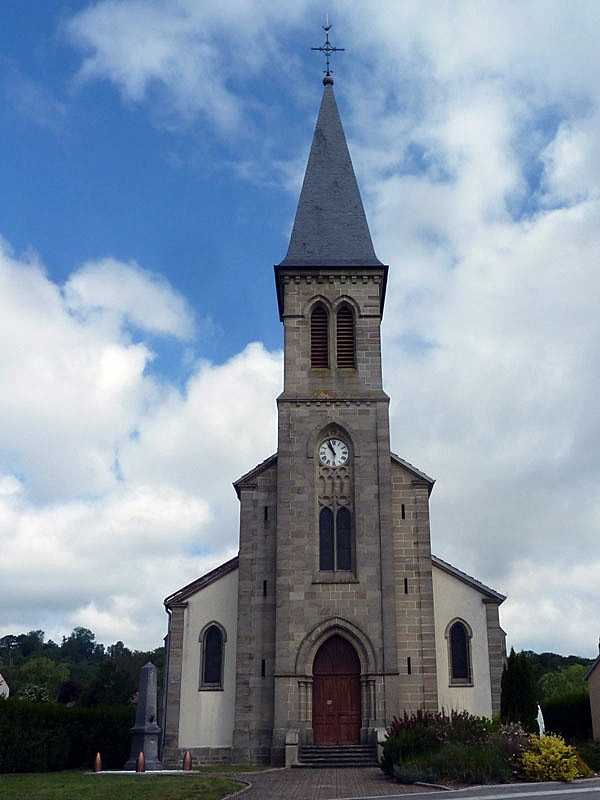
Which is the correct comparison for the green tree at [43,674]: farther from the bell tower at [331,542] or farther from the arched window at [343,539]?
the arched window at [343,539]

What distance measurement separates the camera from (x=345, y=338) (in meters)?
32.1

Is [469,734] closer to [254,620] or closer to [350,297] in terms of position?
[254,620]

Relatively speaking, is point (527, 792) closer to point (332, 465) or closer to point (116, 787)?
point (116, 787)

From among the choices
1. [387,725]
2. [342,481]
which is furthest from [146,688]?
[342,481]

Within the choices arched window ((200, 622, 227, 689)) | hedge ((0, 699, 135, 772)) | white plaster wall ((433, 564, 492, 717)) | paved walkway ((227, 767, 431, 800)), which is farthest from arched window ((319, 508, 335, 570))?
hedge ((0, 699, 135, 772))

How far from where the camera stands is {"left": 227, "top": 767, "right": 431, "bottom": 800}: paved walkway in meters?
16.6

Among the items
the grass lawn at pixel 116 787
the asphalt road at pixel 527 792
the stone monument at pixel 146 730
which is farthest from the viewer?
the stone monument at pixel 146 730

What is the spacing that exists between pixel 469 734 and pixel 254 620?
35.4ft

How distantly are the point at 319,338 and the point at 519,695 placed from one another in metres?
14.7

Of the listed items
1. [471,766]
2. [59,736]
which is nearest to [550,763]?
[471,766]

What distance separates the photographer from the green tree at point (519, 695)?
81.0 ft

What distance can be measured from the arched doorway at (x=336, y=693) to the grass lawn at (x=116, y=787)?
6.43 m

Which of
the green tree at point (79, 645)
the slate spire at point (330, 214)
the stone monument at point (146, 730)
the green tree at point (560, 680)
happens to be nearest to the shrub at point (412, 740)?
the stone monument at point (146, 730)

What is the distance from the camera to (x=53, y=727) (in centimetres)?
2589
